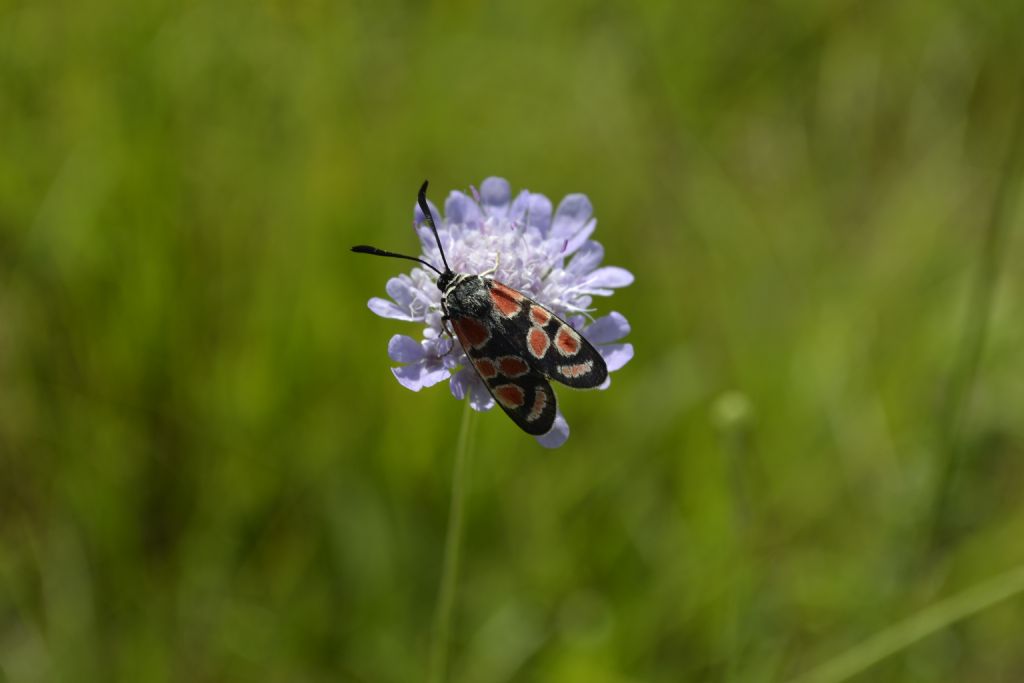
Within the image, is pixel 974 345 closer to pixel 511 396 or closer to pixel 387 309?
pixel 511 396

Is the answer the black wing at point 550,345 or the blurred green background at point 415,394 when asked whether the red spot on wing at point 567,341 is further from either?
the blurred green background at point 415,394

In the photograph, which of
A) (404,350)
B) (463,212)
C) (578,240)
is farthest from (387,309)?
(578,240)

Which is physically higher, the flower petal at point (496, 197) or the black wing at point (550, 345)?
the flower petal at point (496, 197)

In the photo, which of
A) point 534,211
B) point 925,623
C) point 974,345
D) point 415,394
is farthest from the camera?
point 415,394

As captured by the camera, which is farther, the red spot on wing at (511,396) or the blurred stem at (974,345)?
the blurred stem at (974,345)

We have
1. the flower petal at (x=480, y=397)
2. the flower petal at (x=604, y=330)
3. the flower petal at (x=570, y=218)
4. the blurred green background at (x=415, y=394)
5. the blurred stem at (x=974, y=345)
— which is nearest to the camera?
the flower petal at (x=480, y=397)

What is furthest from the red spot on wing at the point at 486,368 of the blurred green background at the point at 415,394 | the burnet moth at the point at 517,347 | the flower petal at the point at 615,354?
the blurred green background at the point at 415,394

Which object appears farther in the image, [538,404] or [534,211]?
[534,211]

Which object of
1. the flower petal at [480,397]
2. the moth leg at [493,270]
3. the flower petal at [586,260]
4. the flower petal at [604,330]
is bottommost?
the flower petal at [480,397]
